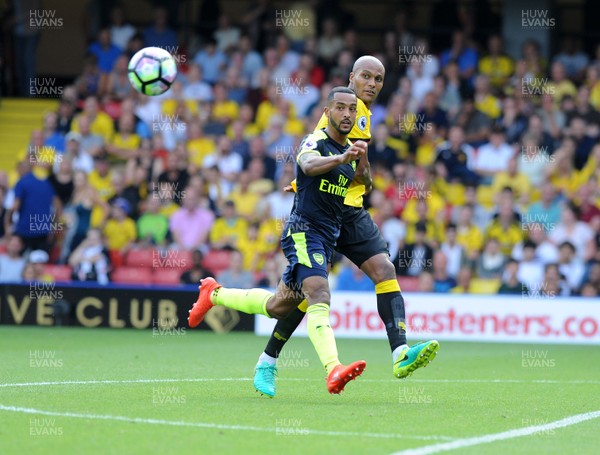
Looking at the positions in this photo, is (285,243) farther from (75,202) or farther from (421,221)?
(75,202)

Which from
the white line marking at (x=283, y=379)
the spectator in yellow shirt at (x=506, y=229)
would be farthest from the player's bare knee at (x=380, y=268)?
the spectator in yellow shirt at (x=506, y=229)

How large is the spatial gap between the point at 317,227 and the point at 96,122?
11.3 metres

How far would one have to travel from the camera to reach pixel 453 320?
15539 mm

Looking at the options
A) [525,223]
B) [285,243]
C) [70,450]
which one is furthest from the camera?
[525,223]

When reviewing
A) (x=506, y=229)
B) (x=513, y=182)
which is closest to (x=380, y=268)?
(x=506, y=229)

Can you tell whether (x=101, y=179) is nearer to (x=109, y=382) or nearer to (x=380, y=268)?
(x=109, y=382)

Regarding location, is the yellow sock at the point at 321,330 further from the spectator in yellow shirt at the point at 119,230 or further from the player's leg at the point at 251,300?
the spectator in yellow shirt at the point at 119,230

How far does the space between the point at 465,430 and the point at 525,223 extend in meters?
9.97

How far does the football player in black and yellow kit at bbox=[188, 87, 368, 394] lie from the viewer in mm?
8156

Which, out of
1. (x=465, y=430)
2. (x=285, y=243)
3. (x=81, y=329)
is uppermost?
(x=285, y=243)

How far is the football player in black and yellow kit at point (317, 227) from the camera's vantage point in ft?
26.8

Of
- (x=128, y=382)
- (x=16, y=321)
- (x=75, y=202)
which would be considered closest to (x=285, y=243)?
(x=128, y=382)

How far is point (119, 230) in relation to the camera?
17.5 m

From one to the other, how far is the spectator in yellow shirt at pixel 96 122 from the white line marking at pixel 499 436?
40.9ft
